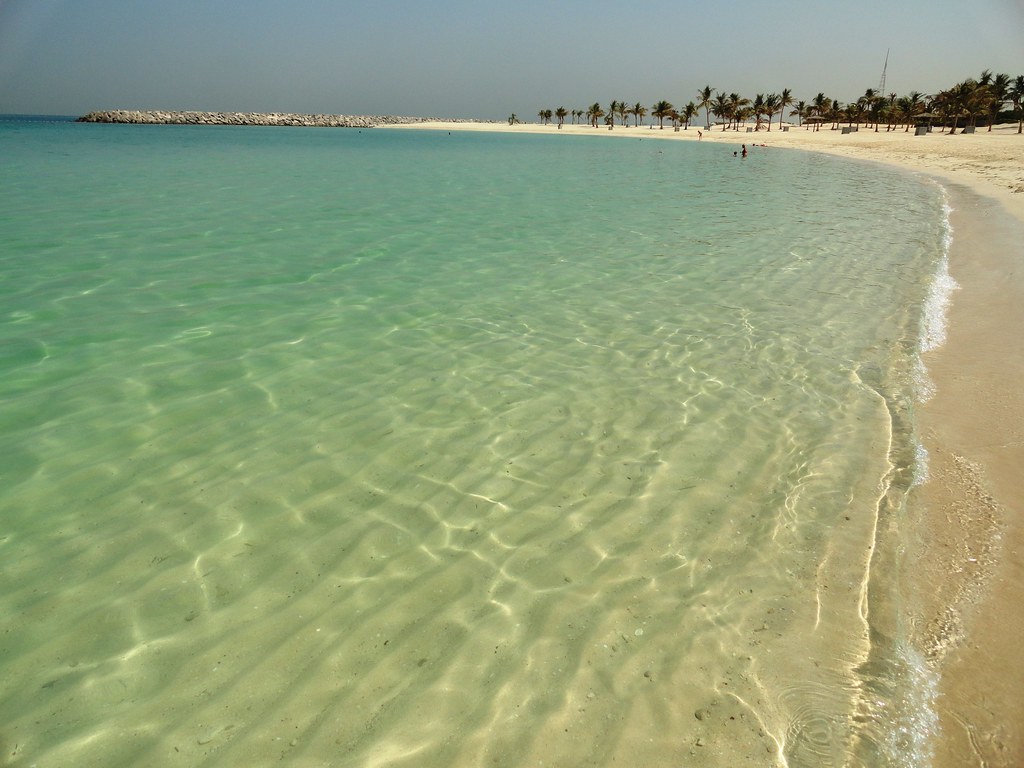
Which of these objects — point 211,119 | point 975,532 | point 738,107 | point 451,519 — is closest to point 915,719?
point 975,532

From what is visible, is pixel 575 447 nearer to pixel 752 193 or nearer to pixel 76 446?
pixel 76 446

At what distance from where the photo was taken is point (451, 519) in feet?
12.4

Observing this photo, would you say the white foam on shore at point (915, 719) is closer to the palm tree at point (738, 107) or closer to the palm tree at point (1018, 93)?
the palm tree at point (1018, 93)

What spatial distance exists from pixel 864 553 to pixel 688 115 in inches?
5053

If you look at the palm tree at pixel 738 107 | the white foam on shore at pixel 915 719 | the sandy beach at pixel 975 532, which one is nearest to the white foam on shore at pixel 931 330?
the sandy beach at pixel 975 532

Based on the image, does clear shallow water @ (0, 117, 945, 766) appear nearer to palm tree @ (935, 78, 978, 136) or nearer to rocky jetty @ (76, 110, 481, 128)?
palm tree @ (935, 78, 978, 136)

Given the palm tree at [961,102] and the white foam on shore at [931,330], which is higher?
the palm tree at [961,102]

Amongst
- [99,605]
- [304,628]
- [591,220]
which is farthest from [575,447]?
[591,220]

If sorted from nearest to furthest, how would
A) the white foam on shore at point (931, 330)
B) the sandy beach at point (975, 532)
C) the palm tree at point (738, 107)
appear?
the sandy beach at point (975, 532) → the white foam on shore at point (931, 330) → the palm tree at point (738, 107)

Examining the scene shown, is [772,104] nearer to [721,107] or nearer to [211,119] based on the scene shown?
[721,107]

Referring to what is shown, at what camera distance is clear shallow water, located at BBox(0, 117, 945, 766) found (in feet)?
8.23

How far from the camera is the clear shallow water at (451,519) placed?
251 centimetres

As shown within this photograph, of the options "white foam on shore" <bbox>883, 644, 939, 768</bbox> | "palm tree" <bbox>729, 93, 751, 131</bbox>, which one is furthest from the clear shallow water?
"palm tree" <bbox>729, 93, 751, 131</bbox>

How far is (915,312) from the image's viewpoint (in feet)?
26.1
